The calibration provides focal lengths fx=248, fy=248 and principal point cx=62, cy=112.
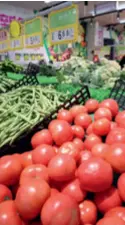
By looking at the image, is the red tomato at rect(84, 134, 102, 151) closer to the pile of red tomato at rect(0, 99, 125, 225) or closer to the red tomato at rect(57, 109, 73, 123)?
the pile of red tomato at rect(0, 99, 125, 225)

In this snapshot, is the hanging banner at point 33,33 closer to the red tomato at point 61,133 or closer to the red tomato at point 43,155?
the red tomato at point 61,133

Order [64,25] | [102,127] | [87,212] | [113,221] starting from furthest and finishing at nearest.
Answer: [64,25], [102,127], [87,212], [113,221]

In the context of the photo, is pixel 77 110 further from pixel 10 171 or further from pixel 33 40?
pixel 33 40

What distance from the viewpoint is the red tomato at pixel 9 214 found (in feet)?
2.82

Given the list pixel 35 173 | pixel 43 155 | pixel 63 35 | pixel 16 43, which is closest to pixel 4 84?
pixel 63 35

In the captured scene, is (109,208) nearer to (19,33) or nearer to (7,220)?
(7,220)

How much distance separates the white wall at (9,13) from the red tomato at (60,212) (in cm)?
844

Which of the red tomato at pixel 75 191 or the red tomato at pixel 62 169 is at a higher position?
the red tomato at pixel 62 169

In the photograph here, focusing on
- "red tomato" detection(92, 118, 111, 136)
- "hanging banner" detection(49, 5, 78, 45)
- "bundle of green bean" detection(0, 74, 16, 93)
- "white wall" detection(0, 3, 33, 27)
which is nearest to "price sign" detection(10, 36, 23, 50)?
"hanging banner" detection(49, 5, 78, 45)

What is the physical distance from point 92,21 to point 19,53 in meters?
4.91

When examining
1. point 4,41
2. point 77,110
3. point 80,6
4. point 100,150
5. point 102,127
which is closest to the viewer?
point 100,150

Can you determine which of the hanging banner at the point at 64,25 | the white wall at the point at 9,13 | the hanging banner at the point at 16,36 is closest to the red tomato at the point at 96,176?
the hanging banner at the point at 64,25

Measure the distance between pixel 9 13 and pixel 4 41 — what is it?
15.1 feet

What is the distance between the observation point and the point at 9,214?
2.87 ft
